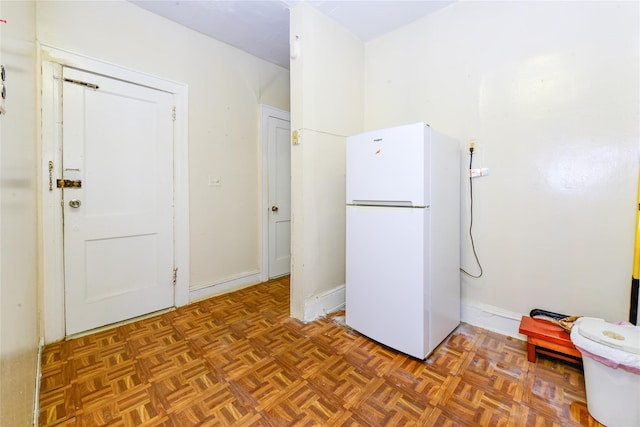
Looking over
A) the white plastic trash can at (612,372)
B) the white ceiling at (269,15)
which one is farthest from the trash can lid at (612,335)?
the white ceiling at (269,15)

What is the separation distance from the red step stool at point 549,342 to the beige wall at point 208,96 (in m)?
2.53

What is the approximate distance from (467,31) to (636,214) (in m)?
1.68

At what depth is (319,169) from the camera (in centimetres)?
233

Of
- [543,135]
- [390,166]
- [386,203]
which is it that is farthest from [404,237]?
[543,135]

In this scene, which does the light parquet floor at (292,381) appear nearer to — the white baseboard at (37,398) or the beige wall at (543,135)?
the white baseboard at (37,398)

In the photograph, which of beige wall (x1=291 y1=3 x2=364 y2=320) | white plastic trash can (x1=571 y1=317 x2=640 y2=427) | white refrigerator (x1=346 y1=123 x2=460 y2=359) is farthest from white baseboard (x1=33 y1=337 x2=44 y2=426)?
white plastic trash can (x1=571 y1=317 x2=640 y2=427)

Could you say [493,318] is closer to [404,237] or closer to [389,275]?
[389,275]

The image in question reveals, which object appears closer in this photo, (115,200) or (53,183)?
(53,183)

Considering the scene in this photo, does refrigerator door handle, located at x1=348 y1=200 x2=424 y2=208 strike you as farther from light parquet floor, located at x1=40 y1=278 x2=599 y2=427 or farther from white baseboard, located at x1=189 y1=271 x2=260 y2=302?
white baseboard, located at x1=189 y1=271 x2=260 y2=302

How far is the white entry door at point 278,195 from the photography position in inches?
129

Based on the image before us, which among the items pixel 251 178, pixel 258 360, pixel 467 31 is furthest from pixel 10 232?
pixel 467 31

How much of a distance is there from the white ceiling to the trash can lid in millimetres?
2398

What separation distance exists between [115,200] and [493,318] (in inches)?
121

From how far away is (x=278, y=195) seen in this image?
11.0ft
